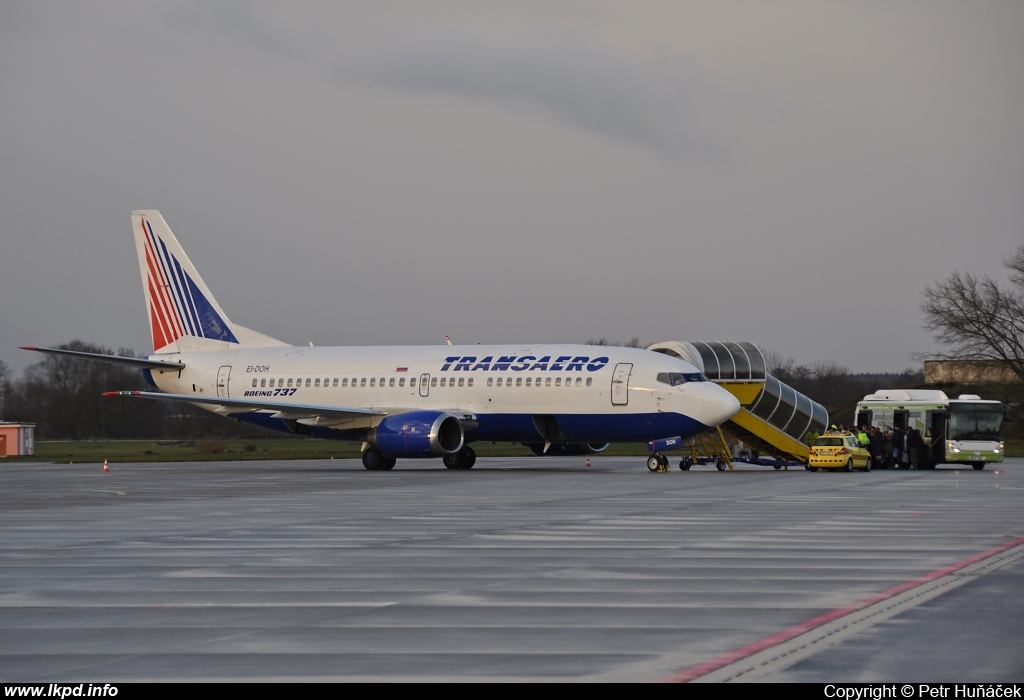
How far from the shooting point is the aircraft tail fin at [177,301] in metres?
49.4

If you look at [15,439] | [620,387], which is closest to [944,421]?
[620,387]

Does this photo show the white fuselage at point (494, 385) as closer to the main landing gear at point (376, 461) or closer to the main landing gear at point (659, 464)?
the main landing gear at point (376, 461)

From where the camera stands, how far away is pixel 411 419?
131ft

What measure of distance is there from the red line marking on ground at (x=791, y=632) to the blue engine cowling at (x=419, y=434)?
26.4m

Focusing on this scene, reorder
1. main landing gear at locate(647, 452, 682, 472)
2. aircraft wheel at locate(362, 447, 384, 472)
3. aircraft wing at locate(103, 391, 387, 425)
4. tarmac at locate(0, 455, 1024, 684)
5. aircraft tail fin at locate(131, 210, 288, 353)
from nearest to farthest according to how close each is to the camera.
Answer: tarmac at locate(0, 455, 1024, 684) < main landing gear at locate(647, 452, 682, 472) < aircraft wing at locate(103, 391, 387, 425) < aircraft wheel at locate(362, 447, 384, 472) < aircraft tail fin at locate(131, 210, 288, 353)

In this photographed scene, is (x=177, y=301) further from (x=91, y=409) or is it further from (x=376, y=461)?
(x=91, y=409)

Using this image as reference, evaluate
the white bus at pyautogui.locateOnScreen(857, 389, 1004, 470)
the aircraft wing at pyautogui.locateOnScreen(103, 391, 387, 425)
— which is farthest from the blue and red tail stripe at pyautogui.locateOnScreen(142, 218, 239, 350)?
the white bus at pyautogui.locateOnScreen(857, 389, 1004, 470)

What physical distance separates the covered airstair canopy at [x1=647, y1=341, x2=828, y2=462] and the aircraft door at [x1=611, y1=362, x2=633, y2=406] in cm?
403

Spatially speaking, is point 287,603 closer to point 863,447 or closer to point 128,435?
point 863,447

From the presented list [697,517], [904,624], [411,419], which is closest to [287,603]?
[904,624]

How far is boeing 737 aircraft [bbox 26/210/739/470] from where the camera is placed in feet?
127

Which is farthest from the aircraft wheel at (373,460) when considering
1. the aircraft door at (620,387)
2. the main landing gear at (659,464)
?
the main landing gear at (659,464)

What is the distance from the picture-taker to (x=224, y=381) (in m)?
47.1
